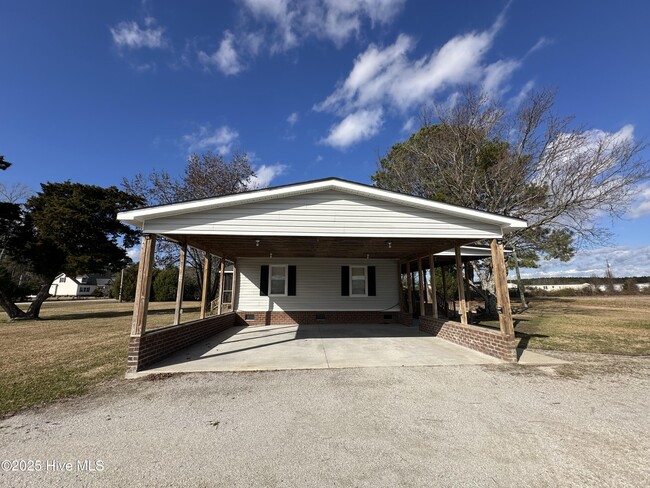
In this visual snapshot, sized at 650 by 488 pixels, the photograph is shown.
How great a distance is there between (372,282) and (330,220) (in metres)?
6.19

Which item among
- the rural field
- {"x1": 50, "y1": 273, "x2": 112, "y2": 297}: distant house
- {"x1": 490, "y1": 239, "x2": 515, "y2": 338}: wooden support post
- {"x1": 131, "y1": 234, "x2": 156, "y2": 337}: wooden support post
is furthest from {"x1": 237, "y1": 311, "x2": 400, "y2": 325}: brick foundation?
{"x1": 50, "y1": 273, "x2": 112, "y2": 297}: distant house

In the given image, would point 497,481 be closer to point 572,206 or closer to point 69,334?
point 69,334

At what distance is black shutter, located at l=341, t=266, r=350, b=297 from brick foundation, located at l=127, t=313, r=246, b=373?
4785 mm

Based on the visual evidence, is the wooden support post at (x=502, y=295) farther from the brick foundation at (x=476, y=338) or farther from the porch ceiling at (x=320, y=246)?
the porch ceiling at (x=320, y=246)

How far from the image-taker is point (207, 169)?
2027 cm

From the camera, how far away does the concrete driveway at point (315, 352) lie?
568 cm

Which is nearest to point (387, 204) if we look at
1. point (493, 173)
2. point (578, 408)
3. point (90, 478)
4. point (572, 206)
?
point (578, 408)

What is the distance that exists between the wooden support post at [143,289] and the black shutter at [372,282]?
26.4 ft

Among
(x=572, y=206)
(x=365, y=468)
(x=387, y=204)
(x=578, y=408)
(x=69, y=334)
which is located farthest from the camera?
(x=572, y=206)

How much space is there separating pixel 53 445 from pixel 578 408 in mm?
5610

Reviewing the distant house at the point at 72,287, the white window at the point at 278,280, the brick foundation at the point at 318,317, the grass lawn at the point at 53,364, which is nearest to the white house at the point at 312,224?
the grass lawn at the point at 53,364

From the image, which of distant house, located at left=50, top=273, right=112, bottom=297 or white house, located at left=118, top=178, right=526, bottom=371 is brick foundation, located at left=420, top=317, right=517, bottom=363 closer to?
white house, located at left=118, top=178, right=526, bottom=371

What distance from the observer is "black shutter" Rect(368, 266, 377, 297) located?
11.9 m

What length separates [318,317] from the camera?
1154 centimetres
